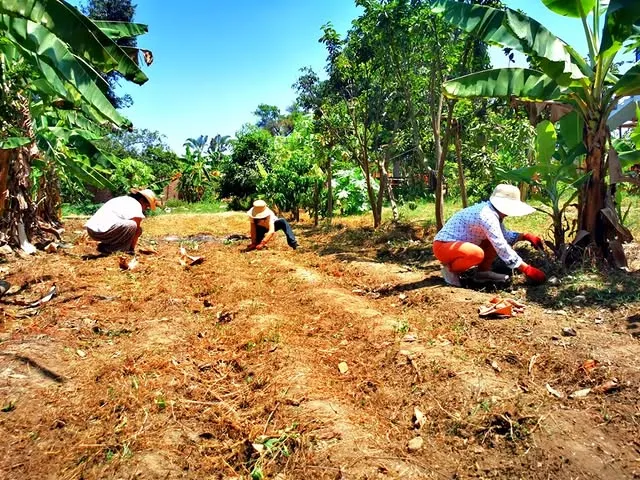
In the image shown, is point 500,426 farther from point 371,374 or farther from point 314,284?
point 314,284

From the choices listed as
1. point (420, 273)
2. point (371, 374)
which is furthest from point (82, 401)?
point (420, 273)

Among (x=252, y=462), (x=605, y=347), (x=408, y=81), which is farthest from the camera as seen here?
(x=408, y=81)

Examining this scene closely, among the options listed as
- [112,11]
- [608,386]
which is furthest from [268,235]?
[112,11]

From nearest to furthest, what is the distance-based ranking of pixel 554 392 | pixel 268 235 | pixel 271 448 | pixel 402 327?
pixel 271 448 < pixel 554 392 < pixel 402 327 < pixel 268 235

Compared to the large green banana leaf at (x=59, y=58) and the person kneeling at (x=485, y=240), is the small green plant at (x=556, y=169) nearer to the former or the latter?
the person kneeling at (x=485, y=240)

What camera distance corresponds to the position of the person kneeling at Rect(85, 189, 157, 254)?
24.4 feet

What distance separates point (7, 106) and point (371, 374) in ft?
17.2

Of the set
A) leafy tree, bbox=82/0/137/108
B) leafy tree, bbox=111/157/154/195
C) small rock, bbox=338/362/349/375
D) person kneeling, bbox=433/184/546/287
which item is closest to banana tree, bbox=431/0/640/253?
person kneeling, bbox=433/184/546/287

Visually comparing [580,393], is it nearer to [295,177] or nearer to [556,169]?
[556,169]

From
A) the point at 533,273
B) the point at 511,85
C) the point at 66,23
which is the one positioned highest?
the point at 66,23

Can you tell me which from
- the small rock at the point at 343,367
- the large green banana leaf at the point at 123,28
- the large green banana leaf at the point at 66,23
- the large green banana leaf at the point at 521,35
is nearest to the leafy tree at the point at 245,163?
the large green banana leaf at the point at 123,28

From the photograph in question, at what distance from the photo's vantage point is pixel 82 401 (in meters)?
3.15

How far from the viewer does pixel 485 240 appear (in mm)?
5090

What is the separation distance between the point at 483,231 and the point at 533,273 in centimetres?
62
